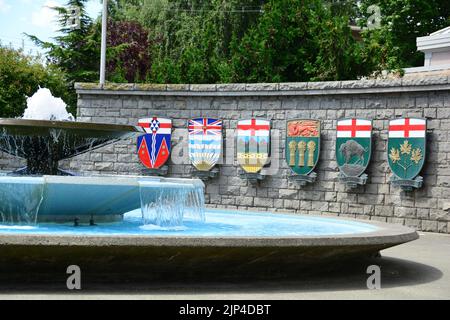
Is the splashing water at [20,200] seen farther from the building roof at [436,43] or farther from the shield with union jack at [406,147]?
the building roof at [436,43]

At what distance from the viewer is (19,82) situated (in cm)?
2495

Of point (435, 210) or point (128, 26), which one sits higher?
point (128, 26)

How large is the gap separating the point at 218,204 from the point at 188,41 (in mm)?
17439

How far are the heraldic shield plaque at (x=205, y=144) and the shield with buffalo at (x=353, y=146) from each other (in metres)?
2.64

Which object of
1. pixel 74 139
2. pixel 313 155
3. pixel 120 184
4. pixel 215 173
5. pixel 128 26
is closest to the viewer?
pixel 120 184

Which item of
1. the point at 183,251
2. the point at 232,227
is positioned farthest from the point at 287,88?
the point at 183,251

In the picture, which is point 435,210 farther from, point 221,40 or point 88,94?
point 221,40

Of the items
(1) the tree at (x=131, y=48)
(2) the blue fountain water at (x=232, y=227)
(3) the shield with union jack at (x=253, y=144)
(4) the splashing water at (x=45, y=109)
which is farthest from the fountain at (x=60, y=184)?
(1) the tree at (x=131, y=48)

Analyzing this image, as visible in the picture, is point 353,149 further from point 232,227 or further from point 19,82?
point 19,82

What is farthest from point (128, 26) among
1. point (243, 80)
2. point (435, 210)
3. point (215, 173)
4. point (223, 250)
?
point (223, 250)

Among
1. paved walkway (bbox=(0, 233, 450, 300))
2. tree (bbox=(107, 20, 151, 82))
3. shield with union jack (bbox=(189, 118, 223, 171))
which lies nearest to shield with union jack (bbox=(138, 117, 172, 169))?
shield with union jack (bbox=(189, 118, 223, 171))

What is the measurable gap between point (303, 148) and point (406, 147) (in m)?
2.14

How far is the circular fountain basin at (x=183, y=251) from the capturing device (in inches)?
254
